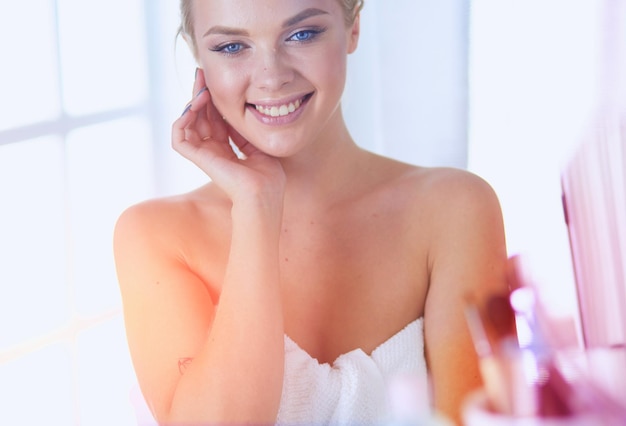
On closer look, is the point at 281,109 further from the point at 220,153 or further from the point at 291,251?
the point at 291,251

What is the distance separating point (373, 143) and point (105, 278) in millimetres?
444

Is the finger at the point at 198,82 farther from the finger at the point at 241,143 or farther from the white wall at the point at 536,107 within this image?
the white wall at the point at 536,107

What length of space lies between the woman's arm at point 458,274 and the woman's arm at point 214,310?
186 millimetres

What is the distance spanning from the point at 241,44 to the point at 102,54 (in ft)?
0.89

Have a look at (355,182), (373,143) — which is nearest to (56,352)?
(355,182)

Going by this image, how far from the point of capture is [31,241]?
1.02 meters

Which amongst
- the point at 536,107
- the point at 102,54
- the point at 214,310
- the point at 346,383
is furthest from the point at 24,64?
the point at 536,107


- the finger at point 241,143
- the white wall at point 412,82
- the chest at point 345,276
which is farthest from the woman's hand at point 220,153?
the white wall at point 412,82

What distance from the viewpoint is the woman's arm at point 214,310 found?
88cm

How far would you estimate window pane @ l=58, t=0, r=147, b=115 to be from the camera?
1.08 metres

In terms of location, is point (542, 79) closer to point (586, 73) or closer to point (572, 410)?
point (586, 73)

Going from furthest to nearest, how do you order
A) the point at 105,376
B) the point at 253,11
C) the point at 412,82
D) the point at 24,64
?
the point at 412,82, the point at 105,376, the point at 24,64, the point at 253,11

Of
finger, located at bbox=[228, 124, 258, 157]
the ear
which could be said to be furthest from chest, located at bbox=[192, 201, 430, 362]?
the ear

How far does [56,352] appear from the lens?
3.45 ft
